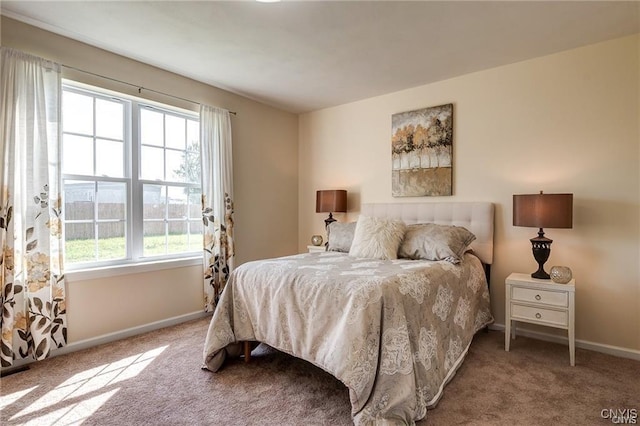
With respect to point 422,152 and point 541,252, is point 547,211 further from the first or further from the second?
point 422,152

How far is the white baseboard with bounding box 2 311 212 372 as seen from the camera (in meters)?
2.42

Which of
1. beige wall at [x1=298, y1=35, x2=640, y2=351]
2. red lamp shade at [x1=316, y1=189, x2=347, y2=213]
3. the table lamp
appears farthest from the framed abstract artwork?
the table lamp

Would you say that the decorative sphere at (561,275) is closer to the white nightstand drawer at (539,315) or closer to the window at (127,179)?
the white nightstand drawer at (539,315)

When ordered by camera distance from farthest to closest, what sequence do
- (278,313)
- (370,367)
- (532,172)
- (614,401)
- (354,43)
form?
(532,172) → (354,43) → (278,313) → (614,401) → (370,367)

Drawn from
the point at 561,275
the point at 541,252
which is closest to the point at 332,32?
the point at 541,252

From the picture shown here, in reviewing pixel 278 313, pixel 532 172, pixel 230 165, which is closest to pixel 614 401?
pixel 532 172

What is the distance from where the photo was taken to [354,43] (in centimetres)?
267

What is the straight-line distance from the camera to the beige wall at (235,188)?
8.72ft

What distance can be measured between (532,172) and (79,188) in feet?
13.2

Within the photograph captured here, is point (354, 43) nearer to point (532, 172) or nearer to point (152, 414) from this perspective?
point (532, 172)

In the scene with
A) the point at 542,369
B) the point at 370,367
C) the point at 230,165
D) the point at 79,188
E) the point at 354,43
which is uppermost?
the point at 354,43

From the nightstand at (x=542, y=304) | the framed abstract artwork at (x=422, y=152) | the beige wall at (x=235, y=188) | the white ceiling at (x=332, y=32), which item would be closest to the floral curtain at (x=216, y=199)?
the beige wall at (x=235, y=188)

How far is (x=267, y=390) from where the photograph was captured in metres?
2.05

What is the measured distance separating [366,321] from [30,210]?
2587 millimetres
